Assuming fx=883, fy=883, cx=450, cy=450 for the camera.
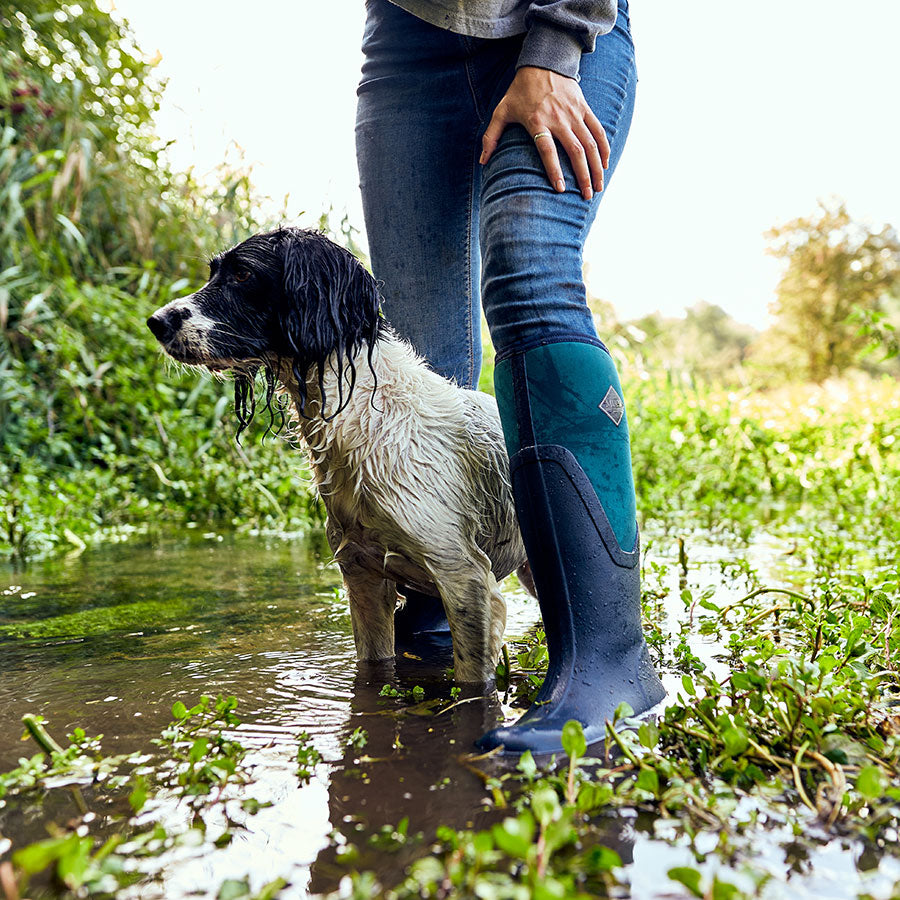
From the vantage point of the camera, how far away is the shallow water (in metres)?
1.33

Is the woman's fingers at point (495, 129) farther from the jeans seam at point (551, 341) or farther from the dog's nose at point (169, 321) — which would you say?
the dog's nose at point (169, 321)

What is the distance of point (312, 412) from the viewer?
237 cm

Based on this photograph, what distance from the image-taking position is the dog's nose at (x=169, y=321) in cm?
235

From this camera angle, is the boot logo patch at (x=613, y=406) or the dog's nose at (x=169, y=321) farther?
the dog's nose at (x=169, y=321)

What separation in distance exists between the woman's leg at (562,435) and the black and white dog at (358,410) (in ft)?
1.02

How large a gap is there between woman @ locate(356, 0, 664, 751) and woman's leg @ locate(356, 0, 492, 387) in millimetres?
25

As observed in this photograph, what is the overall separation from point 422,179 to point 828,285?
3216cm

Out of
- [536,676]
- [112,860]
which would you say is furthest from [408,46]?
[112,860]

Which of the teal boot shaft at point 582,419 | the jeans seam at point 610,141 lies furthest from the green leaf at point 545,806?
the jeans seam at point 610,141

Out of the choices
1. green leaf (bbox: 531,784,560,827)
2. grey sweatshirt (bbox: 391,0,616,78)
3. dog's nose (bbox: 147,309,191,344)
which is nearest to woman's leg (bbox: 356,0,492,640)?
grey sweatshirt (bbox: 391,0,616,78)

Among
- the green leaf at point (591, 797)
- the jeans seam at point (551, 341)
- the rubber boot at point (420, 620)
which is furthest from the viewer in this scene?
the rubber boot at point (420, 620)

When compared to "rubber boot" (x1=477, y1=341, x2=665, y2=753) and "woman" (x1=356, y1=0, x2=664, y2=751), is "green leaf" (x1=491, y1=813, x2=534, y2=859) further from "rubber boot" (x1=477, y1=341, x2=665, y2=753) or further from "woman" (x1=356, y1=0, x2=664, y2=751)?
"rubber boot" (x1=477, y1=341, x2=665, y2=753)

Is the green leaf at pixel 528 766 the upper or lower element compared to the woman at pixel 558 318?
lower

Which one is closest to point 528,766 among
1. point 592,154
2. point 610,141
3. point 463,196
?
point 592,154
